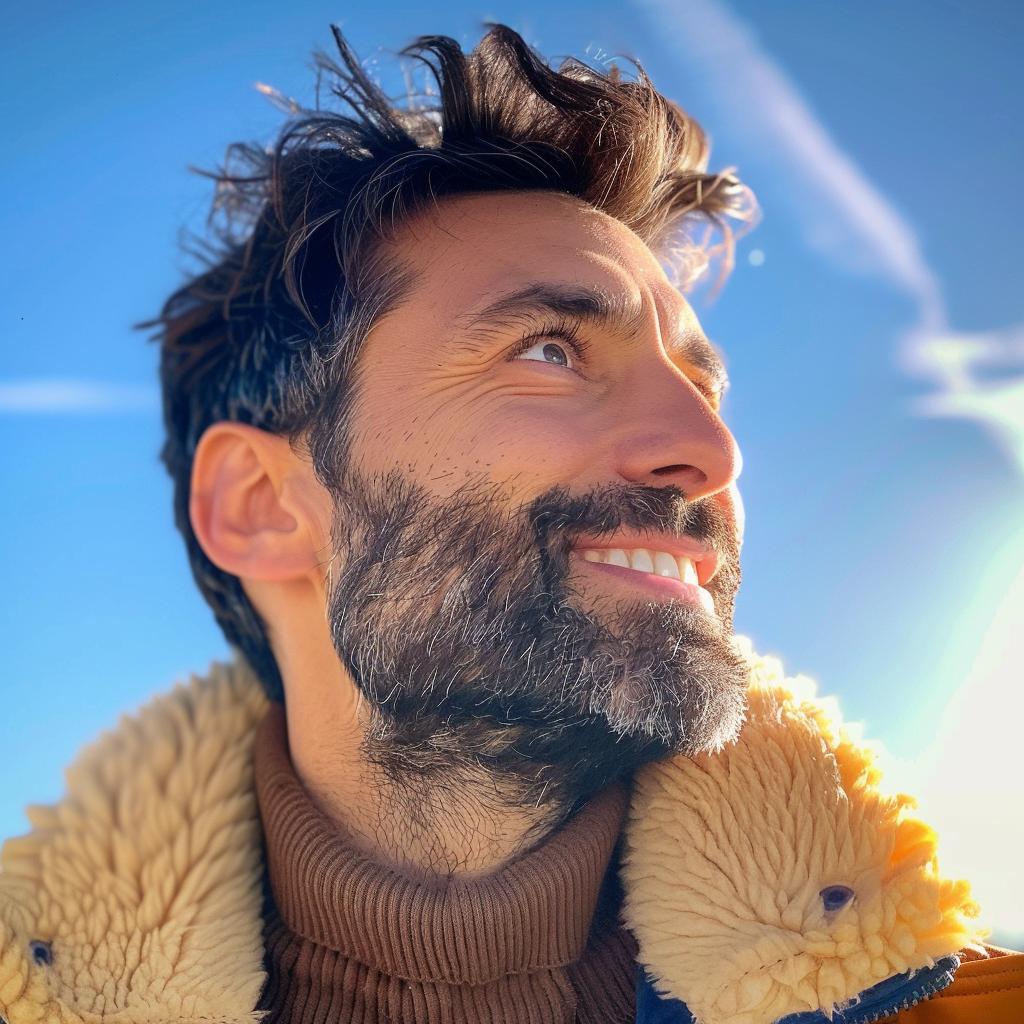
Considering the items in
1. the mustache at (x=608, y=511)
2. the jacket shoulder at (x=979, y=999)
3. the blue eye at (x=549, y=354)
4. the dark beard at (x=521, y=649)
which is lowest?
the jacket shoulder at (x=979, y=999)

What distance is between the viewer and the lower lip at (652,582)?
6.86ft

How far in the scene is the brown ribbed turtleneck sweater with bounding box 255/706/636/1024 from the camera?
6.85 feet

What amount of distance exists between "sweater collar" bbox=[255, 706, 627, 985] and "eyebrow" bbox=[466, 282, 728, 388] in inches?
47.7

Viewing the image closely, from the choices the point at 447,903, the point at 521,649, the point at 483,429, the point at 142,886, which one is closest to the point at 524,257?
the point at 483,429

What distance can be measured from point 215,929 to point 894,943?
1490 millimetres

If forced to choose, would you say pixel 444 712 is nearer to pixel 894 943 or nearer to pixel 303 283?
pixel 894 943

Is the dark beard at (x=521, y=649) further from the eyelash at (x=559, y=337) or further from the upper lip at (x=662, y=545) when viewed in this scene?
the eyelash at (x=559, y=337)

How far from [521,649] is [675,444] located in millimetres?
587

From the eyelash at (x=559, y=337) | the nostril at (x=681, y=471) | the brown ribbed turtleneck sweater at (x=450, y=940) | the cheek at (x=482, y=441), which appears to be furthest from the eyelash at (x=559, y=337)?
the brown ribbed turtleneck sweater at (x=450, y=940)

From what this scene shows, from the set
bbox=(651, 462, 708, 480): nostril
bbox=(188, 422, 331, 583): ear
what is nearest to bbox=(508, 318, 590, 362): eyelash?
bbox=(651, 462, 708, 480): nostril

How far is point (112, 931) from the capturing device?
6.87 feet

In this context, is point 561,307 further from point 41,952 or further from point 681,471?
point 41,952

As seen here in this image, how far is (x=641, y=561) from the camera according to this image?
2.13m

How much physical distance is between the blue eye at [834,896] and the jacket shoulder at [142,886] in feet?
4.15
